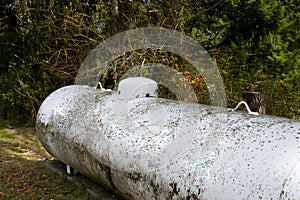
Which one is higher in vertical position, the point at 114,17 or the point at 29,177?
the point at 114,17

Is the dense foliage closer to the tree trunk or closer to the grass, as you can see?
the tree trunk

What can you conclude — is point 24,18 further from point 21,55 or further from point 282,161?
point 282,161

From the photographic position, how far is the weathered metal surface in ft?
7.02

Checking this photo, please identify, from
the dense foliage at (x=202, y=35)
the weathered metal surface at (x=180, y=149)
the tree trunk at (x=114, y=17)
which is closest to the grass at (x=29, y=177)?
the weathered metal surface at (x=180, y=149)

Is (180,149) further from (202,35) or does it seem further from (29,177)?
(202,35)

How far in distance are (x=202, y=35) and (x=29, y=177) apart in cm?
412

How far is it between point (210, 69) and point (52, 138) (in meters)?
3.37

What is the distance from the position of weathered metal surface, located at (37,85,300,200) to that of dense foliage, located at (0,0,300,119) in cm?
305

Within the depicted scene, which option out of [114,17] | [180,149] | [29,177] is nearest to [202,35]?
[114,17]

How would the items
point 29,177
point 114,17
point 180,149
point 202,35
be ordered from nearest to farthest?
1. point 180,149
2. point 29,177
3. point 202,35
4. point 114,17

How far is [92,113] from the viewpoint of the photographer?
387 centimetres

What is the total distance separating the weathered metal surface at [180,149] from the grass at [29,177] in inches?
16.3

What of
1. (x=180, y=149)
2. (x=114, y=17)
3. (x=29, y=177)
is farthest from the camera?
(x=114, y=17)

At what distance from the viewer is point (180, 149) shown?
2.71 metres
